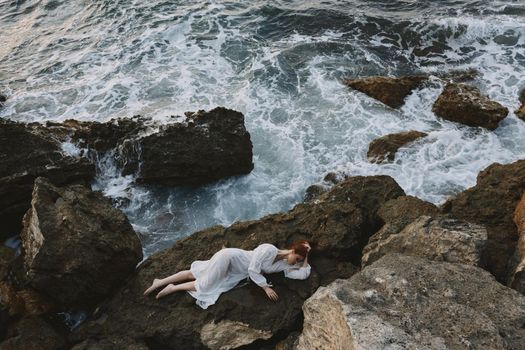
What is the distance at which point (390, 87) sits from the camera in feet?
41.9

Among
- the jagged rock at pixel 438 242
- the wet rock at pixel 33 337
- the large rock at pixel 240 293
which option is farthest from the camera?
the large rock at pixel 240 293

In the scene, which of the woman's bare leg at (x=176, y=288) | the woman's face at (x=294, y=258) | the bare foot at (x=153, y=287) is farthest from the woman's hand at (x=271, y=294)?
the bare foot at (x=153, y=287)

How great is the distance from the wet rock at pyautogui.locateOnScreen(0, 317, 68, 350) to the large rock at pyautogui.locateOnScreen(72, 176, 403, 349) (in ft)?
0.83

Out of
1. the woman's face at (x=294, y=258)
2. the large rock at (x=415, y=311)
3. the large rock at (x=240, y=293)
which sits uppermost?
the large rock at (x=415, y=311)

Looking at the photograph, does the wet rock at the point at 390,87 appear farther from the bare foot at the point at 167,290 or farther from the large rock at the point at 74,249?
the bare foot at the point at 167,290

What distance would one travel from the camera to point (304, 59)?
15.3 metres

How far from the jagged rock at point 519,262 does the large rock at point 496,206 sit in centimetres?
15

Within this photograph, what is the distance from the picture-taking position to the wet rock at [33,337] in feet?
18.6

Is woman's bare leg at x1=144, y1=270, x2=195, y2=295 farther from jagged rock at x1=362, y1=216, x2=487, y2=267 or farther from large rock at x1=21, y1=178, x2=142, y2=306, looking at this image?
jagged rock at x1=362, y1=216, x2=487, y2=267

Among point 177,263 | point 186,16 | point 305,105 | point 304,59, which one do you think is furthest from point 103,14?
point 177,263

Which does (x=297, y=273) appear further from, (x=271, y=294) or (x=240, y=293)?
(x=240, y=293)

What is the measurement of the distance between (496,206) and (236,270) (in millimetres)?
4451

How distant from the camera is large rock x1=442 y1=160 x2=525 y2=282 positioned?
6.16 meters

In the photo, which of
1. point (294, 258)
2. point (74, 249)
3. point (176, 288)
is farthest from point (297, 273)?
point (74, 249)
